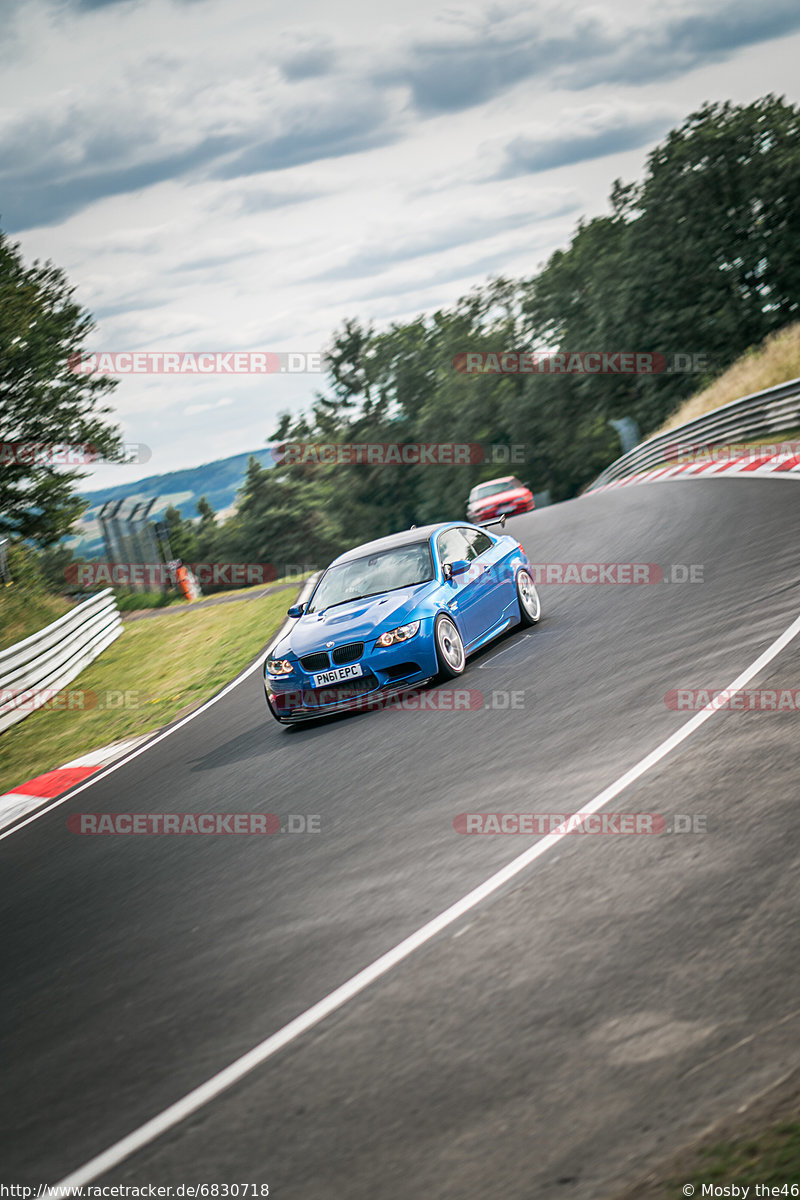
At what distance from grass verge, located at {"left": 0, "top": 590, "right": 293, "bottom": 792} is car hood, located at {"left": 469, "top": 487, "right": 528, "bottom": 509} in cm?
1117

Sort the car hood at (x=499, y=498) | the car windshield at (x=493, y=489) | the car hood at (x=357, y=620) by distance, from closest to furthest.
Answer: the car hood at (x=357, y=620) → the car hood at (x=499, y=498) → the car windshield at (x=493, y=489)

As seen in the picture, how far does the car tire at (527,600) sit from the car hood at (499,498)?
70.7 ft

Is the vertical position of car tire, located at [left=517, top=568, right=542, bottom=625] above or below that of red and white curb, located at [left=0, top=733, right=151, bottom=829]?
above

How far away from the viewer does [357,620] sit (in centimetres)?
1038

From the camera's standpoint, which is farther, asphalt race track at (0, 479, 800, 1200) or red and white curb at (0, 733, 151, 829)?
red and white curb at (0, 733, 151, 829)

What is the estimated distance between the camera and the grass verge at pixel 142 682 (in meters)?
14.2

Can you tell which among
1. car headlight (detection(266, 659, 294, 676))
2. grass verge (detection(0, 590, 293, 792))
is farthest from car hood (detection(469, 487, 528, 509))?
car headlight (detection(266, 659, 294, 676))

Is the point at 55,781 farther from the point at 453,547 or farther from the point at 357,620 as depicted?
the point at 453,547

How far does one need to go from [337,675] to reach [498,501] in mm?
24773

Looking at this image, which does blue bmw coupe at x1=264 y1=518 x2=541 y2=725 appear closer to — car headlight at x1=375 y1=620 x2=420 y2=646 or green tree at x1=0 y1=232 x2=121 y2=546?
car headlight at x1=375 y1=620 x2=420 y2=646

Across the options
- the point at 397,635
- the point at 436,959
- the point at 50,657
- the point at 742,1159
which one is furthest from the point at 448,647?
the point at 50,657

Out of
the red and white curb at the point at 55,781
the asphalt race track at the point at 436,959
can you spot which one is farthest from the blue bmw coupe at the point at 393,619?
the red and white curb at the point at 55,781

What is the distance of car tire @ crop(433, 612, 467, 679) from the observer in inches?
404

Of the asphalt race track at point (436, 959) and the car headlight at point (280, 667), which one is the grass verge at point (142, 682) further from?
the asphalt race track at point (436, 959)
